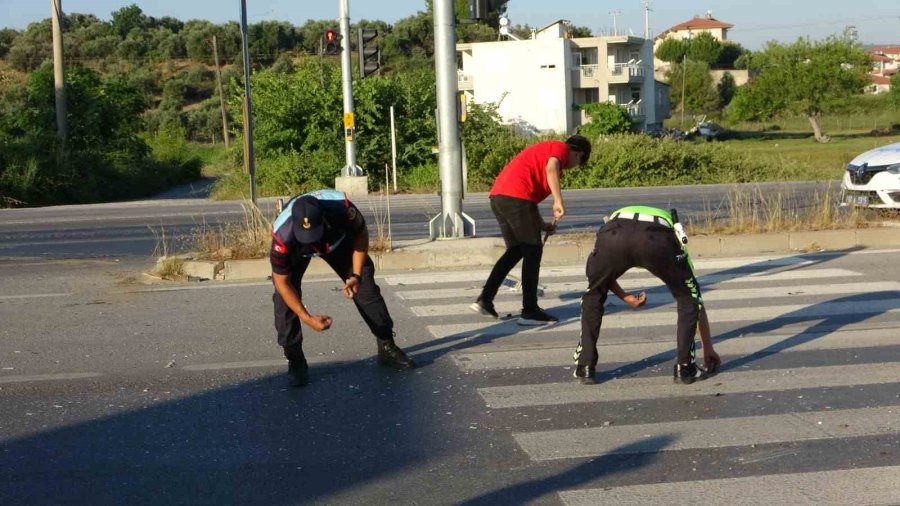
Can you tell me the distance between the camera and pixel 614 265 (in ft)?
21.8

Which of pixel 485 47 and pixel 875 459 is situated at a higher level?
pixel 485 47

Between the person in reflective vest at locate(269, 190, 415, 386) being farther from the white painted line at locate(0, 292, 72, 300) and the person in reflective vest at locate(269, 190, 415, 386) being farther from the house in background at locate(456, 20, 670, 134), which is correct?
the house in background at locate(456, 20, 670, 134)

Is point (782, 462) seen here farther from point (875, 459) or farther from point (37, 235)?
point (37, 235)

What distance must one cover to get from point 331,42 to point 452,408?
2068 centimetres

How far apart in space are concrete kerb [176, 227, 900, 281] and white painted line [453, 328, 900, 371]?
4265mm

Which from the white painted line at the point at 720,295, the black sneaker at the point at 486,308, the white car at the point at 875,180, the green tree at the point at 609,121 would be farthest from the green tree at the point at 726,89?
the black sneaker at the point at 486,308

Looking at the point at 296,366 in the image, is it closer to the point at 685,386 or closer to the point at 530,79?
the point at 685,386

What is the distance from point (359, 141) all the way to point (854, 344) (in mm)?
27691

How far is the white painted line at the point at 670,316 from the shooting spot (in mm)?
8656

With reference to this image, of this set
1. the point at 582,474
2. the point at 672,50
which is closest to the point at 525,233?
the point at 582,474

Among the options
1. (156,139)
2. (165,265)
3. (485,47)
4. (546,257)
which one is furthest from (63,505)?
(485,47)

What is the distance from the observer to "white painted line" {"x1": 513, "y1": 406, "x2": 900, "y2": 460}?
5562mm

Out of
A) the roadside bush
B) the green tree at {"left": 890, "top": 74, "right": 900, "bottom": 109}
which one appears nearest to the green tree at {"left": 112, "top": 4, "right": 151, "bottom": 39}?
the green tree at {"left": 890, "top": 74, "right": 900, "bottom": 109}

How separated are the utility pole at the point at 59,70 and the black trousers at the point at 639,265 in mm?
32458
